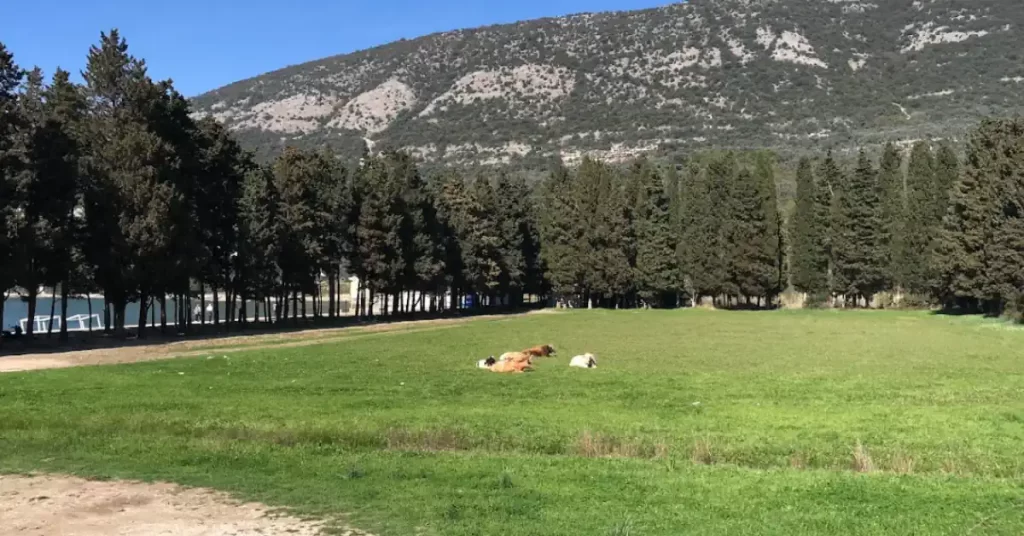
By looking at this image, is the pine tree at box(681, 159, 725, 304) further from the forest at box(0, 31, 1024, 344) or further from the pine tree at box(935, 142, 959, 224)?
the pine tree at box(935, 142, 959, 224)

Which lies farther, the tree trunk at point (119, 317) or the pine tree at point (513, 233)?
the pine tree at point (513, 233)

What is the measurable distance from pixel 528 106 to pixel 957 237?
139073 millimetres

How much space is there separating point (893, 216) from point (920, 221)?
14.1 feet

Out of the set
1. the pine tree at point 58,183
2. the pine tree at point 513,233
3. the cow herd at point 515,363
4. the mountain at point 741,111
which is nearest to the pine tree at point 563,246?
the pine tree at point 513,233

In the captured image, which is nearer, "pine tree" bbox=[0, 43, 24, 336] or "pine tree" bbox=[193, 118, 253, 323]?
"pine tree" bbox=[0, 43, 24, 336]

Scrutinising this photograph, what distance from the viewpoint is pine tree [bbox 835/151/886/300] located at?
295 feet

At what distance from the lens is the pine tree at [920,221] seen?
281ft

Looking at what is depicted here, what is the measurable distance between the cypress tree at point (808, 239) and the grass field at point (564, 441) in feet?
213

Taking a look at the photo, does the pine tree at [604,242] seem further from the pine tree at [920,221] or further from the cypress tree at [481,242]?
the pine tree at [920,221]

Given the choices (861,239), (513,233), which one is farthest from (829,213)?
(513,233)

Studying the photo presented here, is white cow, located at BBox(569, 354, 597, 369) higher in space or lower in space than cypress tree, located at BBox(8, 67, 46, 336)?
lower

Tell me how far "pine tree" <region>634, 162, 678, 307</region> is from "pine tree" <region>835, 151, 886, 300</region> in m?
18.4

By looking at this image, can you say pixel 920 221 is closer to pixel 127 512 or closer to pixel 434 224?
pixel 434 224

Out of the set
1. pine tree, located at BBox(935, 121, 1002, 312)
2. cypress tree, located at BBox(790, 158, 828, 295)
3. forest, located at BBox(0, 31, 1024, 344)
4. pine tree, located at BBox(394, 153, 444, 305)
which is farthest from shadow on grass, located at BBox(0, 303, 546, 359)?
pine tree, located at BBox(935, 121, 1002, 312)
